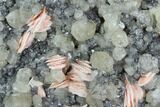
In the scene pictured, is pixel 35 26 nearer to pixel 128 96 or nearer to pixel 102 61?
pixel 102 61

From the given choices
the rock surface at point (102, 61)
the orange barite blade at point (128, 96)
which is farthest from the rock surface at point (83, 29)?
the orange barite blade at point (128, 96)

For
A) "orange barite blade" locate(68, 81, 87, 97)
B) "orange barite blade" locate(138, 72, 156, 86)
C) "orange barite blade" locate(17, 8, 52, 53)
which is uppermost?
"orange barite blade" locate(17, 8, 52, 53)

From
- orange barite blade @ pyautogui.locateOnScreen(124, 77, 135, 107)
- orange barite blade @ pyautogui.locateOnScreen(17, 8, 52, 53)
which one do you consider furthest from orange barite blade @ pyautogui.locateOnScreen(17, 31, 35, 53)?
orange barite blade @ pyautogui.locateOnScreen(124, 77, 135, 107)

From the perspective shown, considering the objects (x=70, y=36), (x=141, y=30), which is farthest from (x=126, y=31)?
(x=70, y=36)

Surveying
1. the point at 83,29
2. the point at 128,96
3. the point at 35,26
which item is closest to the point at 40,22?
the point at 35,26

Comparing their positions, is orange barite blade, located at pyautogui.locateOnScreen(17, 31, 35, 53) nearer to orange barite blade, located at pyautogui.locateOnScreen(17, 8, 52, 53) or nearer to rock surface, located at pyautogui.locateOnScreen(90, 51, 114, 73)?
orange barite blade, located at pyautogui.locateOnScreen(17, 8, 52, 53)

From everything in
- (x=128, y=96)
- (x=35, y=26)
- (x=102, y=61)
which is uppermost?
(x=35, y=26)

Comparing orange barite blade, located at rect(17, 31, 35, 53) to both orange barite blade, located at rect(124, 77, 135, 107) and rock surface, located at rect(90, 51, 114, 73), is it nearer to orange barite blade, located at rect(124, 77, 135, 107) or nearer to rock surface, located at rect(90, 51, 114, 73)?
rock surface, located at rect(90, 51, 114, 73)

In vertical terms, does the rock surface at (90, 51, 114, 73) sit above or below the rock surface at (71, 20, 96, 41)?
below

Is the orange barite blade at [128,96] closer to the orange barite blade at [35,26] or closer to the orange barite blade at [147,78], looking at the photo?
the orange barite blade at [147,78]
